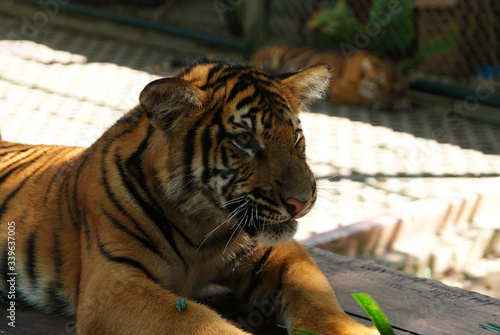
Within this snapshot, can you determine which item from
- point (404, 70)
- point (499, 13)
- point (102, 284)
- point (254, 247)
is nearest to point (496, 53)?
point (499, 13)

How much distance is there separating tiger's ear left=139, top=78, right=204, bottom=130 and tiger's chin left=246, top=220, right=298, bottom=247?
1.36 ft

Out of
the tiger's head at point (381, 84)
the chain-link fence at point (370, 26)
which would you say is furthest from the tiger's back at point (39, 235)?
the chain-link fence at point (370, 26)

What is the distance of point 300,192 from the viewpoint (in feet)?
5.96

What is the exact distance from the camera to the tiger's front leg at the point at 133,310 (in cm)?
171

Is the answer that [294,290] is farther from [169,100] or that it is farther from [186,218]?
[169,100]

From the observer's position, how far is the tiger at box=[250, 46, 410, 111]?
6.83 meters

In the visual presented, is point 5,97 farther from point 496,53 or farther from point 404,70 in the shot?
point 496,53

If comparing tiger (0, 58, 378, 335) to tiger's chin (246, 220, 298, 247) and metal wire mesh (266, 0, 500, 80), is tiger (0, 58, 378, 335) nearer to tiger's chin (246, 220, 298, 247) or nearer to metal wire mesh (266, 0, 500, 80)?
tiger's chin (246, 220, 298, 247)

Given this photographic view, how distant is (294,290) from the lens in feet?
6.54

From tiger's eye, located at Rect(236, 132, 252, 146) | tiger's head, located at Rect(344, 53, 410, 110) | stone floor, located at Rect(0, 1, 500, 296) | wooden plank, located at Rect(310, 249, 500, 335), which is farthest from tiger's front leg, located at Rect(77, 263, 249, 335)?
tiger's head, located at Rect(344, 53, 410, 110)

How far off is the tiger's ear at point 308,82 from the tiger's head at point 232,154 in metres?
0.16

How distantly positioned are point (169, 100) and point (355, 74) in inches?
223

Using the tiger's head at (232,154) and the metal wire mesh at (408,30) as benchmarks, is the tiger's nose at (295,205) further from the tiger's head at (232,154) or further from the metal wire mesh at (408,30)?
the metal wire mesh at (408,30)

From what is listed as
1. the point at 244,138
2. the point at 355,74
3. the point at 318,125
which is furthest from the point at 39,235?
the point at 355,74
